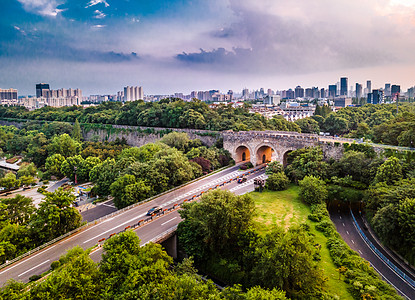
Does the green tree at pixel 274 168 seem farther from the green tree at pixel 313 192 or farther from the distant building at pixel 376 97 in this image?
the distant building at pixel 376 97

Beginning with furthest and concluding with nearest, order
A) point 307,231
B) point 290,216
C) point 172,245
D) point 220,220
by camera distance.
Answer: point 290,216, point 172,245, point 307,231, point 220,220

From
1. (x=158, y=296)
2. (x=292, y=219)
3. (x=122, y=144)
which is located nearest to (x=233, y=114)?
(x=122, y=144)

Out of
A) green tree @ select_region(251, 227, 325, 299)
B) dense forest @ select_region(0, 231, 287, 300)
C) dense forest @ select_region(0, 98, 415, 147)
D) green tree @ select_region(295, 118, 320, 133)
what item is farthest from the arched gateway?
dense forest @ select_region(0, 231, 287, 300)

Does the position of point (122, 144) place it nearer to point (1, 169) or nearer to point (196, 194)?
point (1, 169)

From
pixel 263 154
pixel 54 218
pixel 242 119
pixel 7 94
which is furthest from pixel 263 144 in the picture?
pixel 7 94

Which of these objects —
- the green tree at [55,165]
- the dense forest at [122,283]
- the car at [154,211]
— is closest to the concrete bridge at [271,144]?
the car at [154,211]

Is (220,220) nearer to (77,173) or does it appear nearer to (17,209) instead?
(17,209)
